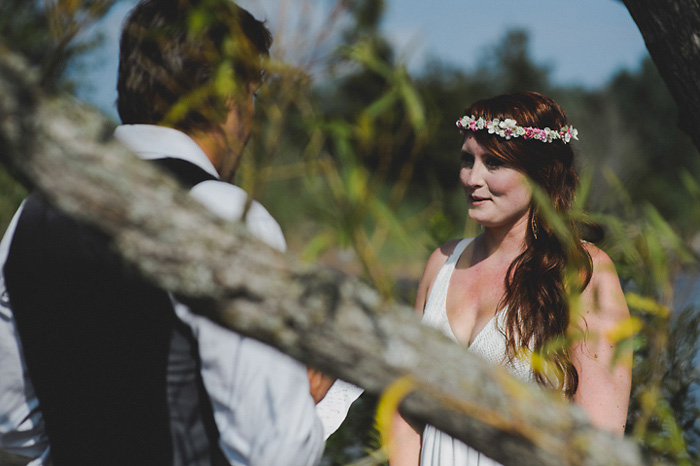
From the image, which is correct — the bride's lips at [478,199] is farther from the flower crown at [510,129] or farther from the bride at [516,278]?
the flower crown at [510,129]

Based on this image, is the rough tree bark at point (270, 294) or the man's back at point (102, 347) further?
the man's back at point (102, 347)

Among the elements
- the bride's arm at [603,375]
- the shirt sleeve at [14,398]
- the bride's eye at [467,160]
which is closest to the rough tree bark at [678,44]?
the bride's arm at [603,375]

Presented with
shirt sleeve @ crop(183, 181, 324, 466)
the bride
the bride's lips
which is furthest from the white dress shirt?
the bride's lips

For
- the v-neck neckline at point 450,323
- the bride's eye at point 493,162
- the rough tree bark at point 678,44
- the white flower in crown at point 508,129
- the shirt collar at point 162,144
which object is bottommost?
the v-neck neckline at point 450,323

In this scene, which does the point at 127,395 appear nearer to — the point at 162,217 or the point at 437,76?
the point at 162,217

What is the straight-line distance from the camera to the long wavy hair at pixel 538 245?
2.41m

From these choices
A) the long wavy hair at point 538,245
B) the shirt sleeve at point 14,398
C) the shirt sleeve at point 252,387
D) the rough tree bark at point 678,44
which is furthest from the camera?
the long wavy hair at point 538,245

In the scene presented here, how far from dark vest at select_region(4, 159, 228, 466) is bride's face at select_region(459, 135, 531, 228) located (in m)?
1.46

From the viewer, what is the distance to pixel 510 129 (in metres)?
2.59

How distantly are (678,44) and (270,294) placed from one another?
2030 mm

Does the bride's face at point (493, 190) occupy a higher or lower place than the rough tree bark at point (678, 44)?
lower

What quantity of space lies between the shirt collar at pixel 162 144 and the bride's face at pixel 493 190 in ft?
4.46

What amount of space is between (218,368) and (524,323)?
1.50m

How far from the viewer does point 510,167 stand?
2617 millimetres
